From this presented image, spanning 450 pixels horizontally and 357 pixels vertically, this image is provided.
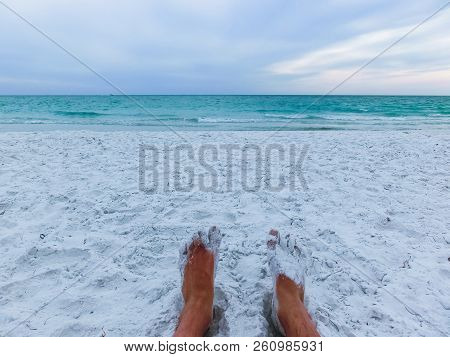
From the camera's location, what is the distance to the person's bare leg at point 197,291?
67.0 inches

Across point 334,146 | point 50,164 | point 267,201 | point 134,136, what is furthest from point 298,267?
point 134,136

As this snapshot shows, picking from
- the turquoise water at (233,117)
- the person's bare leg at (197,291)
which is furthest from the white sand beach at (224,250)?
the turquoise water at (233,117)

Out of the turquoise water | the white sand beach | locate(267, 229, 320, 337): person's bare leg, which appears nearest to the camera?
locate(267, 229, 320, 337): person's bare leg

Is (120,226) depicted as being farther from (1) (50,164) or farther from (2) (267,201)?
(1) (50,164)

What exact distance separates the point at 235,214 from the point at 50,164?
3.35 metres

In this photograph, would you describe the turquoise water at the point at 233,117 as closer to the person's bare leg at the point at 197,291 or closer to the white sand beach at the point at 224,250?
the white sand beach at the point at 224,250

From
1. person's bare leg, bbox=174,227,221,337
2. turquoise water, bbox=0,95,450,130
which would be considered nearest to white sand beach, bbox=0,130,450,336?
person's bare leg, bbox=174,227,221,337

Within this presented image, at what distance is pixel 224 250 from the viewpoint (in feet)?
8.57

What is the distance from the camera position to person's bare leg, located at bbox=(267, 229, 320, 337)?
5.38 feet

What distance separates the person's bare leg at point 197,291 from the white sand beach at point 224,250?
13 centimetres

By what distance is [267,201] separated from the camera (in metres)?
3.59

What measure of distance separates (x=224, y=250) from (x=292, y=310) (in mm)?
966

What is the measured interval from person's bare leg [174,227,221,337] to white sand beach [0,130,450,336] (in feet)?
0.44

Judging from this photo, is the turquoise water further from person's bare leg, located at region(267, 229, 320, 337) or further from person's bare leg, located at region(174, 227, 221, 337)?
person's bare leg, located at region(267, 229, 320, 337)
